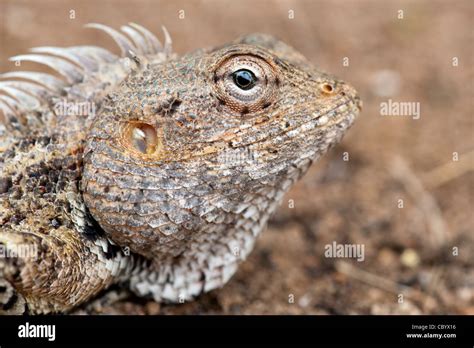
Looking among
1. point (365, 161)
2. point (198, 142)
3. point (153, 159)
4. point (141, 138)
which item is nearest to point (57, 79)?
point (141, 138)

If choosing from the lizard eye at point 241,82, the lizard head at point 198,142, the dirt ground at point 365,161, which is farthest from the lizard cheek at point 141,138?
the dirt ground at point 365,161

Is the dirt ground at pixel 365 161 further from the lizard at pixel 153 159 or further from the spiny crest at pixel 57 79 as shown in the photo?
the spiny crest at pixel 57 79

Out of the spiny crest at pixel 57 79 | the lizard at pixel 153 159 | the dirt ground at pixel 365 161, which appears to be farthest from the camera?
the dirt ground at pixel 365 161

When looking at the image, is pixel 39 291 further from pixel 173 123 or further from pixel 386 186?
pixel 386 186

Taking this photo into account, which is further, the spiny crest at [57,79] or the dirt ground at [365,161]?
the dirt ground at [365,161]

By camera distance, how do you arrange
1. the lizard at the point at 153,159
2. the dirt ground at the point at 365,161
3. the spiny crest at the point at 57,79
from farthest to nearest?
1. the dirt ground at the point at 365,161
2. the spiny crest at the point at 57,79
3. the lizard at the point at 153,159

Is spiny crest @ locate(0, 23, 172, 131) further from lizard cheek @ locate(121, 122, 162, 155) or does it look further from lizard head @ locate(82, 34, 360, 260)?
lizard cheek @ locate(121, 122, 162, 155)

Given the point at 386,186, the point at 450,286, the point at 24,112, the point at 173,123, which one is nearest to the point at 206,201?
the point at 173,123

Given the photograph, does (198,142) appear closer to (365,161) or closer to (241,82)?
(241,82)

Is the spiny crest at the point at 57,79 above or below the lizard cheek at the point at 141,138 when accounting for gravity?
above

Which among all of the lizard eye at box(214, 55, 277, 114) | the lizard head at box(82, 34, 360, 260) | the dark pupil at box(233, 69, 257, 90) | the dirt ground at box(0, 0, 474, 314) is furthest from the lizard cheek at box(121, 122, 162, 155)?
the dirt ground at box(0, 0, 474, 314)
